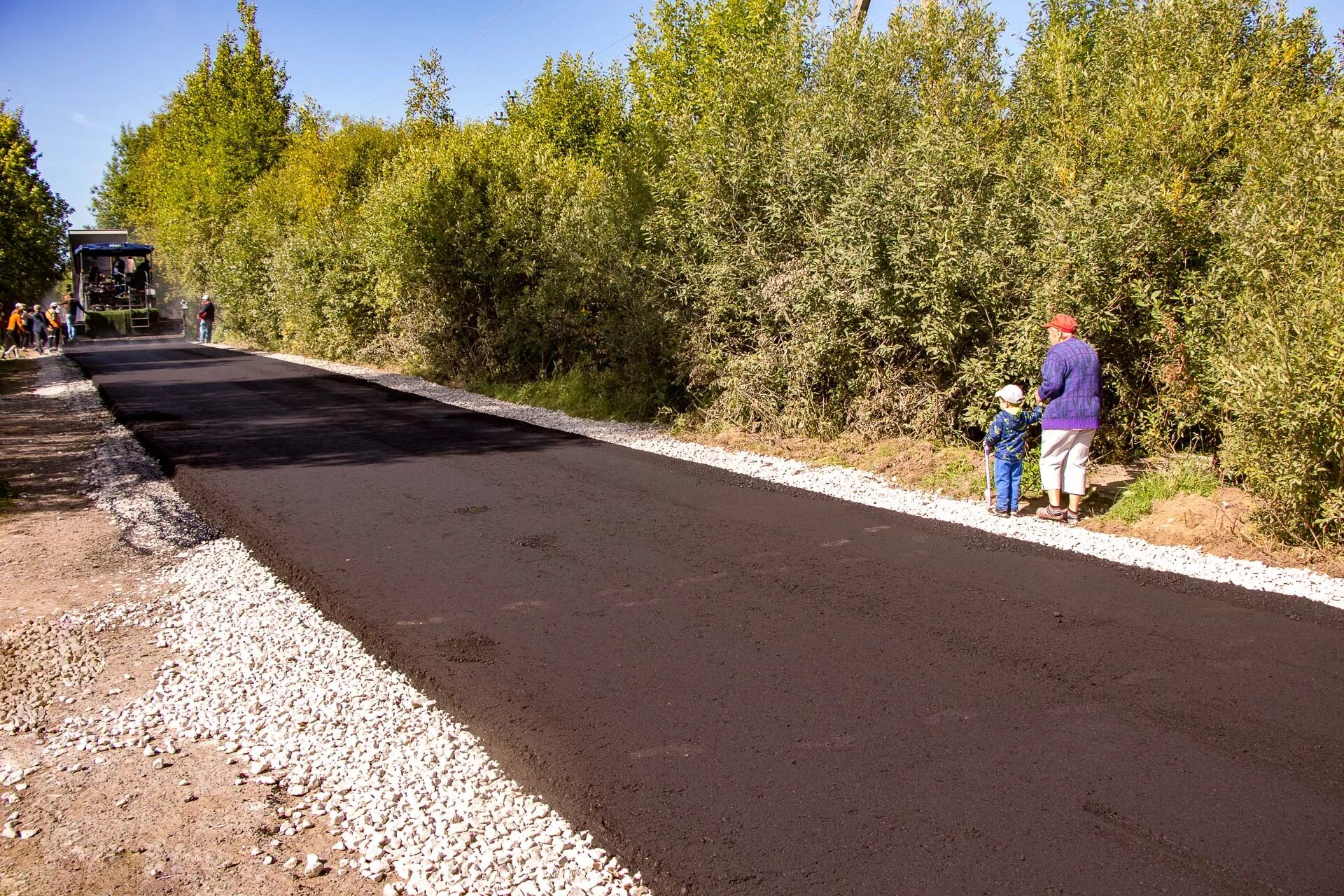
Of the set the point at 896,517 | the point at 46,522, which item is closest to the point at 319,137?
the point at 46,522

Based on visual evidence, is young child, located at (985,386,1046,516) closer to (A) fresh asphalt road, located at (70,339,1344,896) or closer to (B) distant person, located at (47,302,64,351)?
(A) fresh asphalt road, located at (70,339,1344,896)

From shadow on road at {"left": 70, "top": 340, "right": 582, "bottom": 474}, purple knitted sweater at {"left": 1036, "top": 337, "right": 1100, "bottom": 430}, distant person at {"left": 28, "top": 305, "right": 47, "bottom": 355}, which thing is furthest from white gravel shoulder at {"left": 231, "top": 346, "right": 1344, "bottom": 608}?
distant person at {"left": 28, "top": 305, "right": 47, "bottom": 355}

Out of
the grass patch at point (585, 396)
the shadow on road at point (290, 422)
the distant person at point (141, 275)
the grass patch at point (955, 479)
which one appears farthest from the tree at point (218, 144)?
the grass patch at point (955, 479)

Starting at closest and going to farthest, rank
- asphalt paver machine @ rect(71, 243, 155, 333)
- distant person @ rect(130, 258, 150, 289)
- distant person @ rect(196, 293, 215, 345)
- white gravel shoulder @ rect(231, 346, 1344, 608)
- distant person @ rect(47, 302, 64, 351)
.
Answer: white gravel shoulder @ rect(231, 346, 1344, 608) < distant person @ rect(47, 302, 64, 351) < distant person @ rect(196, 293, 215, 345) < asphalt paver machine @ rect(71, 243, 155, 333) < distant person @ rect(130, 258, 150, 289)

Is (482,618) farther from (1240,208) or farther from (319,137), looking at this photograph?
(319,137)

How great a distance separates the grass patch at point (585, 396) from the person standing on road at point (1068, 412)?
7.40m

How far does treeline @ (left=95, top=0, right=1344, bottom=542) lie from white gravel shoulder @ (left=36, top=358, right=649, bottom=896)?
604 centimetres

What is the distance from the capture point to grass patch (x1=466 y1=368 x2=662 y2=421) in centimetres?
1556

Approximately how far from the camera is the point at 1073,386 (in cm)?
805

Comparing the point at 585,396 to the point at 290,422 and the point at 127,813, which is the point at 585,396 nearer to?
the point at 290,422

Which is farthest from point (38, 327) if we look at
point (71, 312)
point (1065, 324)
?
point (1065, 324)

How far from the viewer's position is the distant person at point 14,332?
3070 centimetres

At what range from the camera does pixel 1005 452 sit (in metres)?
8.40

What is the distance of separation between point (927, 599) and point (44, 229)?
35.7 metres
